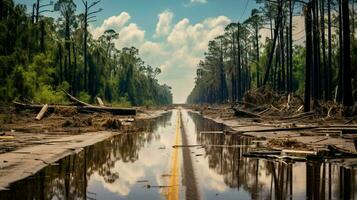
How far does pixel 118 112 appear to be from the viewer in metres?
45.2

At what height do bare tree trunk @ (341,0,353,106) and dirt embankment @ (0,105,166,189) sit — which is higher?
bare tree trunk @ (341,0,353,106)

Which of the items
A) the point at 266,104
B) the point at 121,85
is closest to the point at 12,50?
the point at 266,104

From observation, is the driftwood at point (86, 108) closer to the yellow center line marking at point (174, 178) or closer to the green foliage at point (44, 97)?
the green foliage at point (44, 97)

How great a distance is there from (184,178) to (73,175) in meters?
2.77

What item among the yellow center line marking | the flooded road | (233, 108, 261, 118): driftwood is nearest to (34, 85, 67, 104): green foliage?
(233, 108, 261, 118): driftwood

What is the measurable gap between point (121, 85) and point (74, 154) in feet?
333

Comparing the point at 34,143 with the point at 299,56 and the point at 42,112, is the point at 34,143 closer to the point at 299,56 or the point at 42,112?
the point at 42,112

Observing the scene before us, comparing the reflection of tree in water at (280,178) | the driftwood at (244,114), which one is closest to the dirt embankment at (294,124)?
the driftwood at (244,114)

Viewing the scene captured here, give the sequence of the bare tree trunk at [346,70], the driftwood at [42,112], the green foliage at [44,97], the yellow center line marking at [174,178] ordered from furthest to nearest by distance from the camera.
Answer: the green foliage at [44,97] < the driftwood at [42,112] < the bare tree trunk at [346,70] < the yellow center line marking at [174,178]

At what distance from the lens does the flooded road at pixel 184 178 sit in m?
9.29

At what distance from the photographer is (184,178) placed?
11414 millimetres

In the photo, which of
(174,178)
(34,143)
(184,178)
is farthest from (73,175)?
Result: (34,143)

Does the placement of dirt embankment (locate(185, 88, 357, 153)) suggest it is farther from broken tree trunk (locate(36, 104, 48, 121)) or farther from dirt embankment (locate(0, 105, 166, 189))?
broken tree trunk (locate(36, 104, 48, 121))

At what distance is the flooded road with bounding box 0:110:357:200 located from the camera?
929 centimetres
